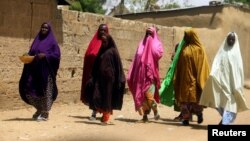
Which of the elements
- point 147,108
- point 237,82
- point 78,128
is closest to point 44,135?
point 78,128

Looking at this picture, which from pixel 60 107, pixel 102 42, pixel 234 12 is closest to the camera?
pixel 102 42

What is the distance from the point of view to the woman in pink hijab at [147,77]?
8.91m

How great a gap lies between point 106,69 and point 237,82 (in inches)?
79.8

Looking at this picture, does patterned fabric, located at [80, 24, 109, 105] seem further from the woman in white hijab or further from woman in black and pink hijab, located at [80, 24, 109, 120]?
the woman in white hijab

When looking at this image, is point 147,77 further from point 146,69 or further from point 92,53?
point 92,53

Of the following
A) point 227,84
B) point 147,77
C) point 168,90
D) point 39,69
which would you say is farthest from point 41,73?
point 227,84

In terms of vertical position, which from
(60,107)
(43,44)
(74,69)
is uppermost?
(43,44)

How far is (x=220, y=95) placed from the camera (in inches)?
318

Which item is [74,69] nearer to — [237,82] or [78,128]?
[78,128]

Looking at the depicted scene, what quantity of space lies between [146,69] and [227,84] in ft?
5.02

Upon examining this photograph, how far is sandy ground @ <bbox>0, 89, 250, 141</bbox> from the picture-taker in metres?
7.15

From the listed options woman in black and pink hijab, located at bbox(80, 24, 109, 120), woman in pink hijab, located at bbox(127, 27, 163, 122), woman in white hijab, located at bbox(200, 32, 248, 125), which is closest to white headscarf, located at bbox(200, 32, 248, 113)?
woman in white hijab, located at bbox(200, 32, 248, 125)

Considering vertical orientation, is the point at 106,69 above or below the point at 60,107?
above

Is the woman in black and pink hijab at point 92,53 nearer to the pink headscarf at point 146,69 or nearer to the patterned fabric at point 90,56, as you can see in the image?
the patterned fabric at point 90,56
